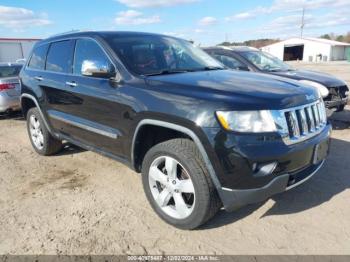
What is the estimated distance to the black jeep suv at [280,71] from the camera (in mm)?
7070

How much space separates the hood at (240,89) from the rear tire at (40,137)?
2705 millimetres

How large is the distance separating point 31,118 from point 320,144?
463cm

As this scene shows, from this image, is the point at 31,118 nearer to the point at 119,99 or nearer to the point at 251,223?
the point at 119,99

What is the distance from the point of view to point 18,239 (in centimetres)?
320

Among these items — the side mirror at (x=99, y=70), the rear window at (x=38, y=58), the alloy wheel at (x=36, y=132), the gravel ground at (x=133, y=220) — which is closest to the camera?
the gravel ground at (x=133, y=220)

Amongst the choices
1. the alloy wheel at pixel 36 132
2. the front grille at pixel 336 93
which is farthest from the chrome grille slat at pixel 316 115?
the alloy wheel at pixel 36 132

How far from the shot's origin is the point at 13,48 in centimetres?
3547

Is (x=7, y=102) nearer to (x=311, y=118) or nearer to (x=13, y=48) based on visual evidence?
(x=311, y=118)

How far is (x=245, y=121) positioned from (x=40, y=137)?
4049mm

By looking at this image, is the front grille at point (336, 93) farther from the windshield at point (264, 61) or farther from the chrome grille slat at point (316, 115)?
the chrome grille slat at point (316, 115)

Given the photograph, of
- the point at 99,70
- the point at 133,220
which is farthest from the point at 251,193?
the point at 99,70

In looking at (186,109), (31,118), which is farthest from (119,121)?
(31,118)

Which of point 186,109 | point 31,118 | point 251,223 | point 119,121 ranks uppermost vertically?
point 186,109

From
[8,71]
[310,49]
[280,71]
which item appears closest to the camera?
[280,71]
